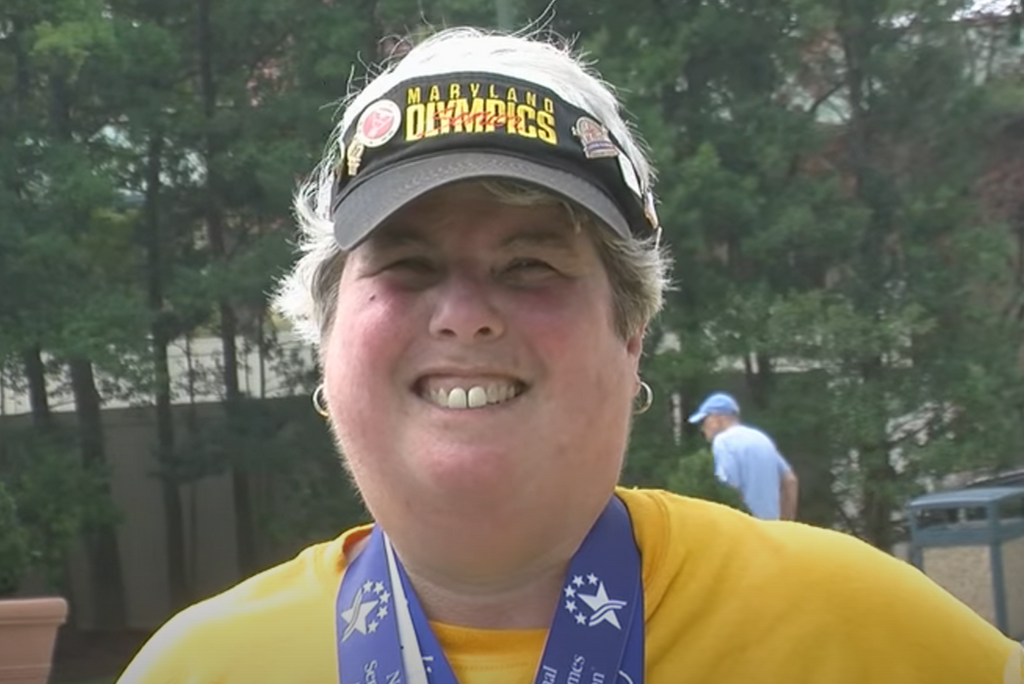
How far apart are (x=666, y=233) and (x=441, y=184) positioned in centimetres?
1280

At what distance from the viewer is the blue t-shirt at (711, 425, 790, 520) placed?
371 inches

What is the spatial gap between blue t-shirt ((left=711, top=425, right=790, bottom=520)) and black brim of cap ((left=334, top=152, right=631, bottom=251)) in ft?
25.9

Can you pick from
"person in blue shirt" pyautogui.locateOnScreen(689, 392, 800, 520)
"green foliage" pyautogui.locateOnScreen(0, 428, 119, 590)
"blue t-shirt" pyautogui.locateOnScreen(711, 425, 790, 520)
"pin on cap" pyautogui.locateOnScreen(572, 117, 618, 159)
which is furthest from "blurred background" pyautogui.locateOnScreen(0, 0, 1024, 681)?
"pin on cap" pyautogui.locateOnScreen(572, 117, 618, 159)

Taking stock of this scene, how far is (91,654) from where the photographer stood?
15.8 metres

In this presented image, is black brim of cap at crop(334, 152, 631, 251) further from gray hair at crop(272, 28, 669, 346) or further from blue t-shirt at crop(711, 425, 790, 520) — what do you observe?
blue t-shirt at crop(711, 425, 790, 520)

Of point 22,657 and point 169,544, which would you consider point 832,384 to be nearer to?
point 169,544

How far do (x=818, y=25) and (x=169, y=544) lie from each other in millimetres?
8374

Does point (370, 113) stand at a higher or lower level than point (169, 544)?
higher

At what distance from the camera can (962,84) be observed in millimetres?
15344

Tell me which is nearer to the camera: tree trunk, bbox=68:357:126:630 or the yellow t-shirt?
the yellow t-shirt

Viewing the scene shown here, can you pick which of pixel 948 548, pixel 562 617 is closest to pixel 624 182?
pixel 562 617

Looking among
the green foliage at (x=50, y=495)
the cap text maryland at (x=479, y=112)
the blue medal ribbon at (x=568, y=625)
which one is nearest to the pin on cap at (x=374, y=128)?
the cap text maryland at (x=479, y=112)

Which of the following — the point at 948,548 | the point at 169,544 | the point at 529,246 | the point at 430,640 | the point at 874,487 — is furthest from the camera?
the point at 169,544

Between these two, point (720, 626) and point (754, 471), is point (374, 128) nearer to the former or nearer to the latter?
point (720, 626)
